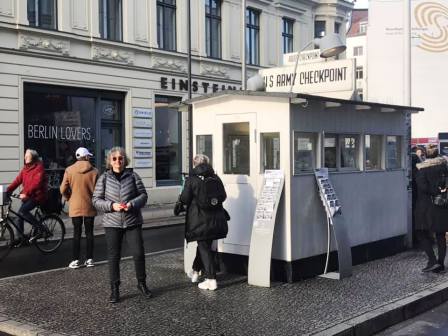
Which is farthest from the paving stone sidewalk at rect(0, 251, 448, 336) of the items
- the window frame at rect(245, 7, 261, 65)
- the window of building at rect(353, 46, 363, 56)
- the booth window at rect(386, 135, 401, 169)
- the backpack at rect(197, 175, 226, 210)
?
the window of building at rect(353, 46, 363, 56)

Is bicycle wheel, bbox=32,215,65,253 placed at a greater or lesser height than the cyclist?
lesser

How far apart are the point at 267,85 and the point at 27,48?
8.52 m

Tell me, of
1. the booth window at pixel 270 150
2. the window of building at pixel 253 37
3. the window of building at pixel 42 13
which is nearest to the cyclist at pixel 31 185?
the booth window at pixel 270 150

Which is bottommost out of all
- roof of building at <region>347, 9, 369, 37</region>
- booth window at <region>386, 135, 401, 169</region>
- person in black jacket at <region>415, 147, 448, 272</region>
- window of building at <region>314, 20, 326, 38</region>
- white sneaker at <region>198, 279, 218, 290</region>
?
white sneaker at <region>198, 279, 218, 290</region>

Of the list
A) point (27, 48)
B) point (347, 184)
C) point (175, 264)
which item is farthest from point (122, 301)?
point (27, 48)

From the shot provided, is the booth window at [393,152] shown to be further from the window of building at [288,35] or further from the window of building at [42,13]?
the window of building at [288,35]

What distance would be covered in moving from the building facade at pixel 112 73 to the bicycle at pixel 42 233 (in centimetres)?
536

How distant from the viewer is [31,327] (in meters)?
5.65

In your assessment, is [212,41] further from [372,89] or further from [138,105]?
[372,89]

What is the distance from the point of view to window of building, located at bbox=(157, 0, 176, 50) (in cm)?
2058

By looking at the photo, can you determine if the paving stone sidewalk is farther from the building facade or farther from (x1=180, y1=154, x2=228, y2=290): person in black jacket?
the building facade

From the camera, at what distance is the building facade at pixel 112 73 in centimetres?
1611

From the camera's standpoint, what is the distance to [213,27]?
2294 cm

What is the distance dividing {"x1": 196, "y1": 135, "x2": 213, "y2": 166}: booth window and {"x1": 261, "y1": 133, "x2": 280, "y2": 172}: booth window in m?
0.92
